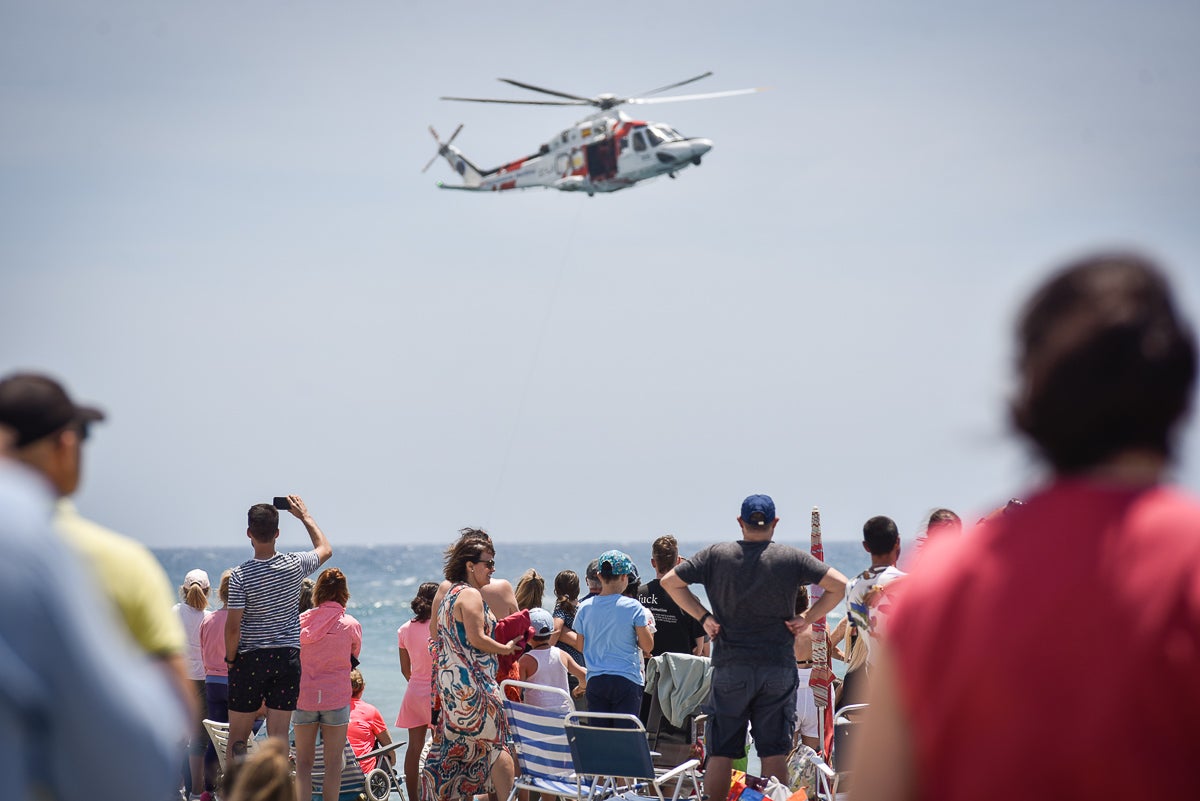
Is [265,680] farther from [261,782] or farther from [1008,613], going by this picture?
[1008,613]

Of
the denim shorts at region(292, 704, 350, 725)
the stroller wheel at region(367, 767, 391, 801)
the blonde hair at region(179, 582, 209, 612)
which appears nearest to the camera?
the denim shorts at region(292, 704, 350, 725)

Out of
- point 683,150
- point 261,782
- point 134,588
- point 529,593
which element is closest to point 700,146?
point 683,150

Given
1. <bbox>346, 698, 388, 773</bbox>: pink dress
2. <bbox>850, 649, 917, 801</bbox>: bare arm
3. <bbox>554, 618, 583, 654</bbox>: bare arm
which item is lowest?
<bbox>346, 698, 388, 773</bbox>: pink dress

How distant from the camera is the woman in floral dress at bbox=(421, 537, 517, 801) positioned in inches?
248

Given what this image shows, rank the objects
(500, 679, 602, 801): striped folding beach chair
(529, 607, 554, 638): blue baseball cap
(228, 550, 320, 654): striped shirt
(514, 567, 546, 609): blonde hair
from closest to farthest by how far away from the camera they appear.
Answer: (500, 679, 602, 801): striped folding beach chair → (228, 550, 320, 654): striped shirt → (529, 607, 554, 638): blue baseball cap → (514, 567, 546, 609): blonde hair

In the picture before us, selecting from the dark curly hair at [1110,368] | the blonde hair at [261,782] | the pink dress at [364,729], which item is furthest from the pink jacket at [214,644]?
the dark curly hair at [1110,368]

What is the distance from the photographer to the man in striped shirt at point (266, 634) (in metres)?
6.59

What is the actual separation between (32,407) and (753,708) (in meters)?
4.61

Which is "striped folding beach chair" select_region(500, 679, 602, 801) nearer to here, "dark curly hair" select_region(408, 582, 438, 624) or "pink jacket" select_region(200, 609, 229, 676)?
"dark curly hair" select_region(408, 582, 438, 624)

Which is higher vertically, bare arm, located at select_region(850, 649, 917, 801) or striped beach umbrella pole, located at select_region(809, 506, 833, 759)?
bare arm, located at select_region(850, 649, 917, 801)

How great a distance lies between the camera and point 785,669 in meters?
5.96

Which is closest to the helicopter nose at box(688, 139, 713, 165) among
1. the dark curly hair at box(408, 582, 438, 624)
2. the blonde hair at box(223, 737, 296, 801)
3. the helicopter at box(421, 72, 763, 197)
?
the helicopter at box(421, 72, 763, 197)

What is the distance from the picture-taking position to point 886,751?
4.72 feet

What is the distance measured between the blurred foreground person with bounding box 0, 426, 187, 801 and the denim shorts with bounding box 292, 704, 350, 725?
5.53 metres
